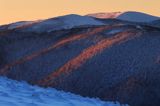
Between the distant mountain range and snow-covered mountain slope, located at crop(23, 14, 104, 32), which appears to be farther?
snow-covered mountain slope, located at crop(23, 14, 104, 32)

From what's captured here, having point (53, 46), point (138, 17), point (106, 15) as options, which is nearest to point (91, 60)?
point (53, 46)

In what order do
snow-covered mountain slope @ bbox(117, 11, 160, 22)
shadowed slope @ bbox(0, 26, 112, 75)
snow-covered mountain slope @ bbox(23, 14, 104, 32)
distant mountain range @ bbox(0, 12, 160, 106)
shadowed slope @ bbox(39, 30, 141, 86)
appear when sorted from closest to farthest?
distant mountain range @ bbox(0, 12, 160, 106), shadowed slope @ bbox(39, 30, 141, 86), shadowed slope @ bbox(0, 26, 112, 75), snow-covered mountain slope @ bbox(23, 14, 104, 32), snow-covered mountain slope @ bbox(117, 11, 160, 22)

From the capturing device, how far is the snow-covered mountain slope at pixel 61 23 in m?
26.2

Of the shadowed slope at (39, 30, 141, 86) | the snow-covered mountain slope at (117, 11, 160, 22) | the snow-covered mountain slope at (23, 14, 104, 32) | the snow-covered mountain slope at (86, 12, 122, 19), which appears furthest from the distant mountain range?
the snow-covered mountain slope at (86, 12, 122, 19)

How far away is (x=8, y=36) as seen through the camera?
26359 millimetres

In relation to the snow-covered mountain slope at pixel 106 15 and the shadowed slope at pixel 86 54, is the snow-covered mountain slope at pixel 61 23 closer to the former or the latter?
the shadowed slope at pixel 86 54

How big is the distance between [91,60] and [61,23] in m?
9.13

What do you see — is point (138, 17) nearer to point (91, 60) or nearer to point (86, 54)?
point (86, 54)

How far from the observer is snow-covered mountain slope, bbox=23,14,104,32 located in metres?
26.2

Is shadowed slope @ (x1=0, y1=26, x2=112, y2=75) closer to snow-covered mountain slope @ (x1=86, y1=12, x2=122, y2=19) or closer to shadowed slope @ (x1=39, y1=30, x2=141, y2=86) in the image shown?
shadowed slope @ (x1=39, y1=30, x2=141, y2=86)

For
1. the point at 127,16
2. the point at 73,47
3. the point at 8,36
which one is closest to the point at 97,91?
the point at 73,47

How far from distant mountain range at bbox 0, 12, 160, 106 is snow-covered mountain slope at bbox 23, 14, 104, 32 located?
140mm

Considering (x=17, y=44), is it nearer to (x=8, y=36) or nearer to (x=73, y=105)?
(x=8, y=36)

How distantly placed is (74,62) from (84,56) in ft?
1.86
